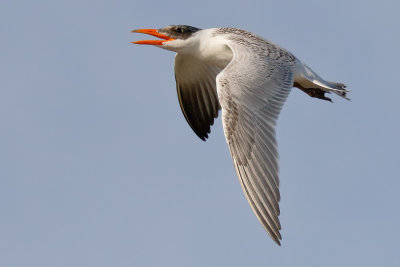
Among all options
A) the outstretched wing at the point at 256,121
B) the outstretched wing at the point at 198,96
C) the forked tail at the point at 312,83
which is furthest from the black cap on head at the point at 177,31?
the forked tail at the point at 312,83

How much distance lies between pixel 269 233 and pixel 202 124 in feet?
18.7

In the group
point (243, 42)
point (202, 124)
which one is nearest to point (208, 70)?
point (202, 124)

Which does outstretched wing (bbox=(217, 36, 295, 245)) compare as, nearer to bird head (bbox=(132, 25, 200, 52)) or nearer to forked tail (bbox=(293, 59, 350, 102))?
forked tail (bbox=(293, 59, 350, 102))

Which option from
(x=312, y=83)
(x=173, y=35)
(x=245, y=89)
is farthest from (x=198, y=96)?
(x=245, y=89)

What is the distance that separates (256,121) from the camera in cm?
1430

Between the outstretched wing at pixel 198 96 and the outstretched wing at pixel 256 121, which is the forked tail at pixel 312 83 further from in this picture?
the outstretched wing at pixel 198 96

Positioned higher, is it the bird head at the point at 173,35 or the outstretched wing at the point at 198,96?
the bird head at the point at 173,35

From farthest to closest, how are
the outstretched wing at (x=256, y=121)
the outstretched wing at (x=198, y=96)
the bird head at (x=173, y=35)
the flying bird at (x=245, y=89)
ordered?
1. the outstretched wing at (x=198, y=96)
2. the bird head at (x=173, y=35)
3. the flying bird at (x=245, y=89)
4. the outstretched wing at (x=256, y=121)

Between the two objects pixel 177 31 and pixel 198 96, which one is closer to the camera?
pixel 177 31

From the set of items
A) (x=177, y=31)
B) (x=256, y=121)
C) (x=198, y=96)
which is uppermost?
(x=177, y=31)

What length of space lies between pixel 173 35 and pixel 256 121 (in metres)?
3.63

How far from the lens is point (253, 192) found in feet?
44.4

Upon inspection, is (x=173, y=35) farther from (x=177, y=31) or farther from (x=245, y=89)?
(x=245, y=89)

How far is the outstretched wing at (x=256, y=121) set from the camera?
531 inches
